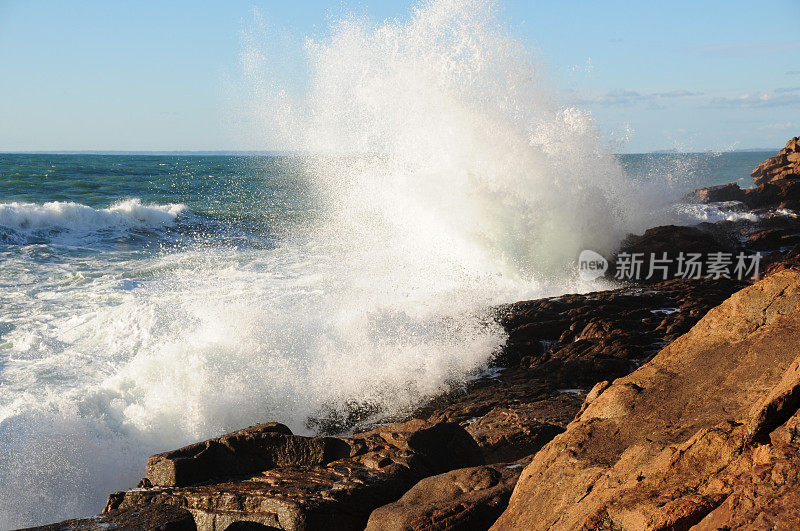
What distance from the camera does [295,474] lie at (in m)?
3.95

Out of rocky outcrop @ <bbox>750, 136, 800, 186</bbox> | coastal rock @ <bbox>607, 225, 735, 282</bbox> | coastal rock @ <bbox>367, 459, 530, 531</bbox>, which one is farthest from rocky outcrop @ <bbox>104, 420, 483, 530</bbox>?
rocky outcrop @ <bbox>750, 136, 800, 186</bbox>

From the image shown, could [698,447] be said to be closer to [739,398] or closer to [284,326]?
[739,398]

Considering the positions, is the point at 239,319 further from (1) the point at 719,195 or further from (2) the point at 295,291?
(1) the point at 719,195

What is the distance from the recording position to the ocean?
20.0ft

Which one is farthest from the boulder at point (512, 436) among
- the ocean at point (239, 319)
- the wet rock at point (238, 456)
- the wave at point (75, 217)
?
the wave at point (75, 217)

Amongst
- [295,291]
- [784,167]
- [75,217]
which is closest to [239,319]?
[295,291]

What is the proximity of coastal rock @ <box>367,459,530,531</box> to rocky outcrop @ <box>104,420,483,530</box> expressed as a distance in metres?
0.30

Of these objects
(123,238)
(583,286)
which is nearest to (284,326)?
(583,286)

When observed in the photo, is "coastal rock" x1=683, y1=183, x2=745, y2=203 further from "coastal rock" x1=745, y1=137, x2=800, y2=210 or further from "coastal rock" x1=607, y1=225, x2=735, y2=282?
"coastal rock" x1=607, y1=225, x2=735, y2=282

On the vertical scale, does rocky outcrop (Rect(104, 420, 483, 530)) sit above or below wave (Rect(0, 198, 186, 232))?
below

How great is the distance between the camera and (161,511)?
3.51 meters

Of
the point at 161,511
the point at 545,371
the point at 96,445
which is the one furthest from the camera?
the point at 545,371

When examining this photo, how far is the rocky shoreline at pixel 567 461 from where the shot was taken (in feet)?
6.95

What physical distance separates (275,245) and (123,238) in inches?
168
